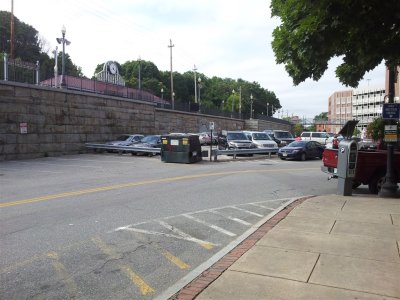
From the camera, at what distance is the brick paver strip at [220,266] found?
4609 millimetres

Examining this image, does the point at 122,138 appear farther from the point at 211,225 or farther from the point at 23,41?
the point at 23,41

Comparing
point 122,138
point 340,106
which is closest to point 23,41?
point 122,138

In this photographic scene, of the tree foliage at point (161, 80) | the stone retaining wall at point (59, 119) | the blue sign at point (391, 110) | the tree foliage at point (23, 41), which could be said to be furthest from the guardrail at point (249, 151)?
the tree foliage at point (23, 41)

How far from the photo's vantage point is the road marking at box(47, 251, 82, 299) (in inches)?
183

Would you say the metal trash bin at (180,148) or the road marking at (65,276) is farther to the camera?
the metal trash bin at (180,148)

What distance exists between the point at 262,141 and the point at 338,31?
23549mm

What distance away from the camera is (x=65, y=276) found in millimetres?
5141

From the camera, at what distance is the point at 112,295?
463cm

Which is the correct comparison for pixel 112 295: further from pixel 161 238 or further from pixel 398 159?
pixel 398 159

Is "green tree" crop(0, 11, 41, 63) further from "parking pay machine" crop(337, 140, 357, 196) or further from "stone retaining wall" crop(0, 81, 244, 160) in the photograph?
"parking pay machine" crop(337, 140, 357, 196)

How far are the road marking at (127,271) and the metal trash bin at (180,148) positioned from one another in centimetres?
1589

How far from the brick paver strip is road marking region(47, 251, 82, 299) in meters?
1.09

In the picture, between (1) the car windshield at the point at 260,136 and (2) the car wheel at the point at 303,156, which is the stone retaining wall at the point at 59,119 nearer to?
(1) the car windshield at the point at 260,136

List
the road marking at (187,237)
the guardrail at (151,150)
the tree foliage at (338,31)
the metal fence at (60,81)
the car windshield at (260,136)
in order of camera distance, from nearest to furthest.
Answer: the road marking at (187,237), the tree foliage at (338,31), the metal fence at (60,81), the guardrail at (151,150), the car windshield at (260,136)
